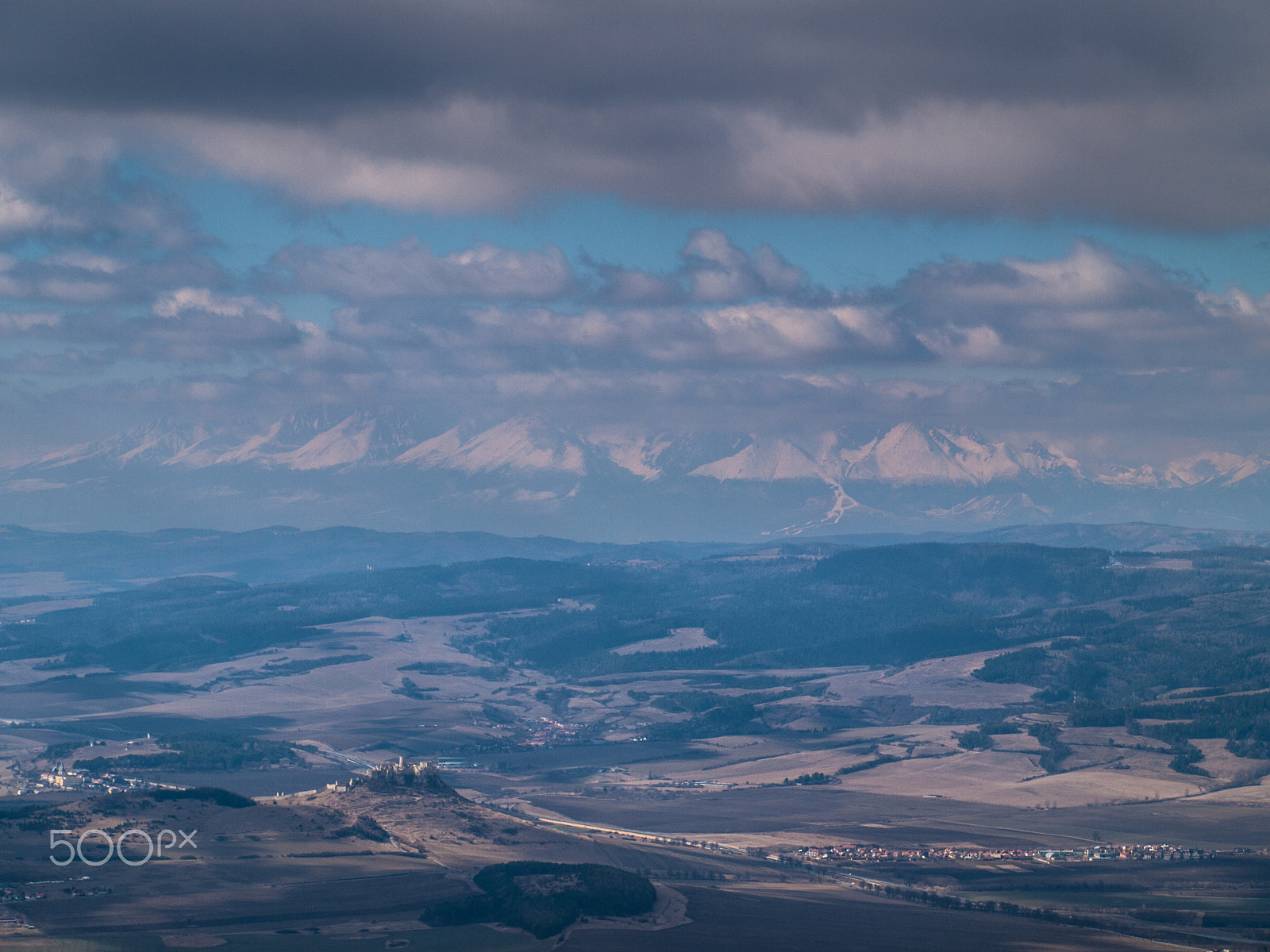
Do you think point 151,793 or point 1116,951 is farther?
point 151,793

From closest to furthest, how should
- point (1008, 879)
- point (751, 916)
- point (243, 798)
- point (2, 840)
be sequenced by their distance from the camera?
point (751, 916) → point (2, 840) → point (1008, 879) → point (243, 798)

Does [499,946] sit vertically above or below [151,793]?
below

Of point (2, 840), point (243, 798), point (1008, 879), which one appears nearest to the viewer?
point (2, 840)

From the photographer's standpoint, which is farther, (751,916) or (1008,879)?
(1008,879)

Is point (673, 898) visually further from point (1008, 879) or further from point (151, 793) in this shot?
point (151, 793)

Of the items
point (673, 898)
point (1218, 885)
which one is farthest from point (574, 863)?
point (1218, 885)

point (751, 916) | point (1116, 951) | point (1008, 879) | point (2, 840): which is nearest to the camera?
point (1116, 951)

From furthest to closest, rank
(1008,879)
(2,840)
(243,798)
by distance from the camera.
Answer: (243,798), (1008,879), (2,840)

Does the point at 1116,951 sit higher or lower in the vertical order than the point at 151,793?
lower

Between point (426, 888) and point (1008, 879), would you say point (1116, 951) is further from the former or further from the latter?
point (426, 888)

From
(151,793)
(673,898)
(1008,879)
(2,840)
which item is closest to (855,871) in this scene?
(1008,879)
